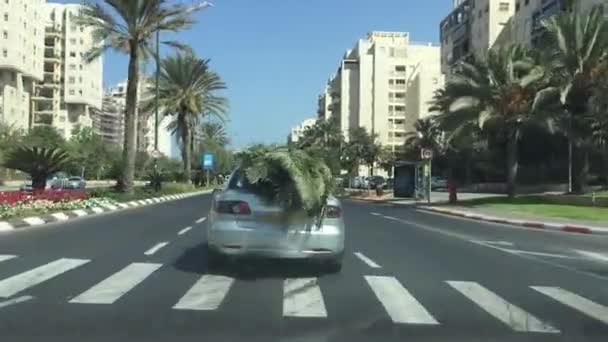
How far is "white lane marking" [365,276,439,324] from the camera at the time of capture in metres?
8.40

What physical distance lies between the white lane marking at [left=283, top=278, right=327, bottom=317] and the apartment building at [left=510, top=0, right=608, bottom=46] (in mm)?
62960

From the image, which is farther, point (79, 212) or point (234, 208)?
point (79, 212)

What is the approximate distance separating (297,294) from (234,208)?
1973mm

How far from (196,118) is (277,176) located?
177 feet

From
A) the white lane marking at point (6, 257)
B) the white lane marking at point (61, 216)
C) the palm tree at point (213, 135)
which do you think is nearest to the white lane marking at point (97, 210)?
the white lane marking at point (61, 216)

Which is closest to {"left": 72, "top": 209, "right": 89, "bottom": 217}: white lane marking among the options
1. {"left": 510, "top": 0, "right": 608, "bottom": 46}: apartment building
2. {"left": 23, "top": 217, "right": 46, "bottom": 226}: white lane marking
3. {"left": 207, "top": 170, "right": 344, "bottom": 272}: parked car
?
{"left": 23, "top": 217, "right": 46, "bottom": 226}: white lane marking

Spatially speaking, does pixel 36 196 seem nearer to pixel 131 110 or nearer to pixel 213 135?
→ pixel 131 110

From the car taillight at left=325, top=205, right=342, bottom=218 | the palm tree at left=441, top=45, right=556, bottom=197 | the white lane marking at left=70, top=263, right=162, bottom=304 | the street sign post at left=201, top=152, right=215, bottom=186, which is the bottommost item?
the white lane marking at left=70, top=263, right=162, bottom=304

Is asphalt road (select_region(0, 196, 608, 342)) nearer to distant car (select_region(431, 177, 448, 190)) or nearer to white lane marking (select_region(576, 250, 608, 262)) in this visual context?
white lane marking (select_region(576, 250, 608, 262))

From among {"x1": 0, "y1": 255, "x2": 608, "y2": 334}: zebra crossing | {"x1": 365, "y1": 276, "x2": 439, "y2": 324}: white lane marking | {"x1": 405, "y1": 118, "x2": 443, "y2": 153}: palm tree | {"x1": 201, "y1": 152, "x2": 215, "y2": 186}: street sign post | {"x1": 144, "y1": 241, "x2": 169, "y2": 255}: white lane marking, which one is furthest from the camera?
{"x1": 201, "y1": 152, "x2": 215, "y2": 186}: street sign post

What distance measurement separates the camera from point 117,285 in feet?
34.0

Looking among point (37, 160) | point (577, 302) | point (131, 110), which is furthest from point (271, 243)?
point (131, 110)

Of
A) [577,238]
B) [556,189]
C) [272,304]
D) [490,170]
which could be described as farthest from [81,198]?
[490,170]

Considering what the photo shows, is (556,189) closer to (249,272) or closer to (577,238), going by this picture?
(577,238)
